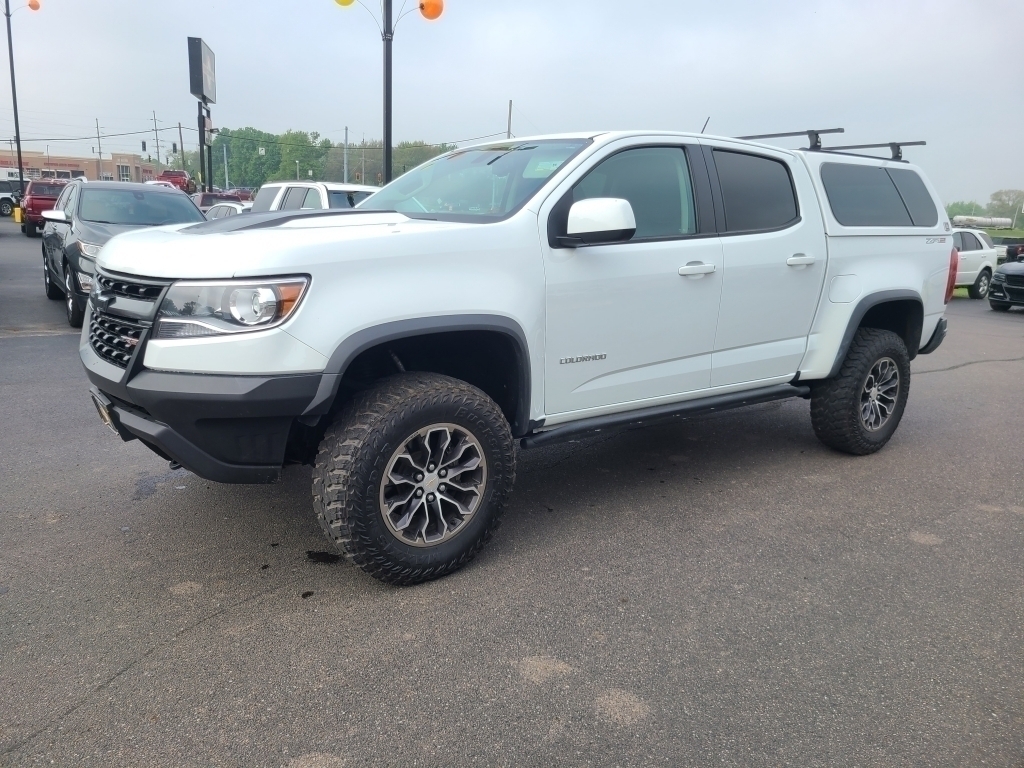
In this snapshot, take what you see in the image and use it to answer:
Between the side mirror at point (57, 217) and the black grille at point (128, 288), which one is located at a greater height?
the side mirror at point (57, 217)

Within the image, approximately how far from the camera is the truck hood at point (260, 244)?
9.16ft

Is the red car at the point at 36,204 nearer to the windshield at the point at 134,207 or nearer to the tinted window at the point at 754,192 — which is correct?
the windshield at the point at 134,207

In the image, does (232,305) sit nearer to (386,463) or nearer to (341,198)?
(386,463)

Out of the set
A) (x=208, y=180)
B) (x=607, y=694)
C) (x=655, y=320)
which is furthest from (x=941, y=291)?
(x=208, y=180)

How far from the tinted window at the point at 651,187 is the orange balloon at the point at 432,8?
752cm

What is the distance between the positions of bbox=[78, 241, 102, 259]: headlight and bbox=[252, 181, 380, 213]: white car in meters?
3.67

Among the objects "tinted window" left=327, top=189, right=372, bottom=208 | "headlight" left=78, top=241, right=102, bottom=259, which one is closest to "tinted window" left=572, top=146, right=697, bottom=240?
"headlight" left=78, top=241, right=102, bottom=259

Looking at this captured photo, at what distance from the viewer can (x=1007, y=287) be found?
627 inches

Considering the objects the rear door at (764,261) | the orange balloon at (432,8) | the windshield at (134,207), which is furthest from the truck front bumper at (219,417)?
the orange balloon at (432,8)

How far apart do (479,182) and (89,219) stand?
6937 mm

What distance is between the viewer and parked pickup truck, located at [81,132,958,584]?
111 inches

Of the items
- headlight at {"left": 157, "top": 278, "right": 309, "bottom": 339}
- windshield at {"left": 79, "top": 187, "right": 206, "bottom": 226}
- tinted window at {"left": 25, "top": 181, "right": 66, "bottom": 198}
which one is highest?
tinted window at {"left": 25, "top": 181, "right": 66, "bottom": 198}

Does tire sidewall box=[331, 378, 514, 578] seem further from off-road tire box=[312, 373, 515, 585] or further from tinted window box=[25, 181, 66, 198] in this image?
tinted window box=[25, 181, 66, 198]

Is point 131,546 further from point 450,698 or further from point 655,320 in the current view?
point 655,320
